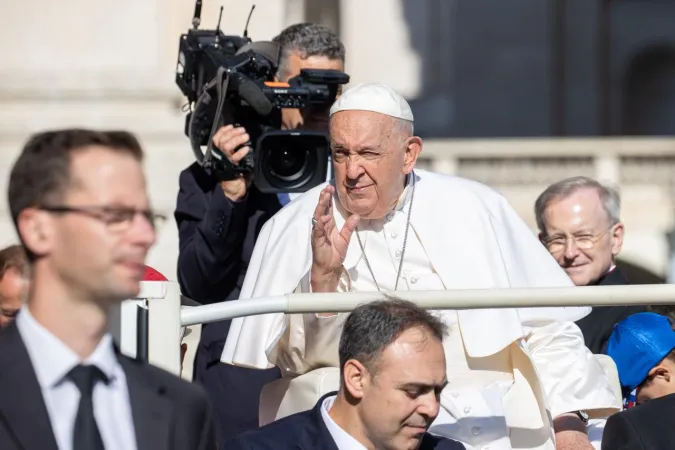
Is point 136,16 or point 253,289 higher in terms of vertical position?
point 136,16

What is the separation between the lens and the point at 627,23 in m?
24.6

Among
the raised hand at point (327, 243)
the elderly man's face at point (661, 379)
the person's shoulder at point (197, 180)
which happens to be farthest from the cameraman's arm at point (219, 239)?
the elderly man's face at point (661, 379)

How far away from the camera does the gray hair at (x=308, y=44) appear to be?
5.88 meters

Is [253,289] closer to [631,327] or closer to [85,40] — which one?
[631,327]

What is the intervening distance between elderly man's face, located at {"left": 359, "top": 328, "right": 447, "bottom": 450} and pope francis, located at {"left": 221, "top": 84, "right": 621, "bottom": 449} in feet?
1.92

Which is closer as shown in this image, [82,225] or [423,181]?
[82,225]

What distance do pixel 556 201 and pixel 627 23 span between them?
19.1m

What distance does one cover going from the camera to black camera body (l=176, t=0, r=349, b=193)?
5398 mm

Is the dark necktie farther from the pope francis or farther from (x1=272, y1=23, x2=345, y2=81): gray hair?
(x1=272, y1=23, x2=345, y2=81): gray hair

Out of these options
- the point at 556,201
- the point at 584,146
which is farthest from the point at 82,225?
the point at 584,146

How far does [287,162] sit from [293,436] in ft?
4.76

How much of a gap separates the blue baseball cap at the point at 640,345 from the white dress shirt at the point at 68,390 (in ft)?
8.10

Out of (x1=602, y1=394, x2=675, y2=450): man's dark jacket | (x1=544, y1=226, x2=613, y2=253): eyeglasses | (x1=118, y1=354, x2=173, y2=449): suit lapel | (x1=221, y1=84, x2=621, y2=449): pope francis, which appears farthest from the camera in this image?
(x1=544, y1=226, x2=613, y2=253): eyeglasses

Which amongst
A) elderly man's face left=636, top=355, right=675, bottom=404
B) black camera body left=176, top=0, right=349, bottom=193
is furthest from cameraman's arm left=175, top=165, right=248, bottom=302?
elderly man's face left=636, top=355, right=675, bottom=404
